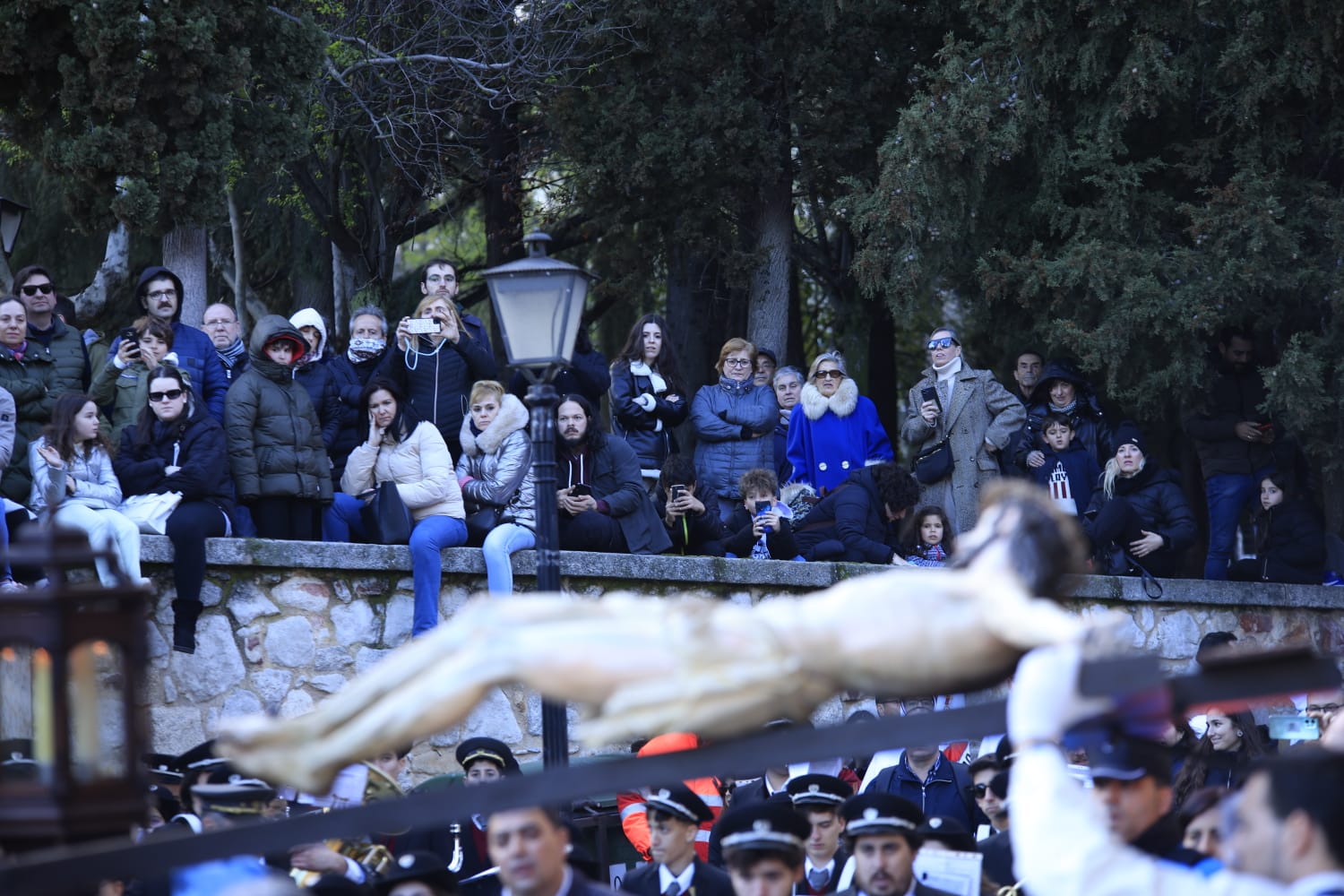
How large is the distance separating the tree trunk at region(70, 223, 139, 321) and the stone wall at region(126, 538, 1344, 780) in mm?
7247

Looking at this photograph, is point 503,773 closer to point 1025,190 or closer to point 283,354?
point 283,354

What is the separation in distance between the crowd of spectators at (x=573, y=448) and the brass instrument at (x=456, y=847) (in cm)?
202

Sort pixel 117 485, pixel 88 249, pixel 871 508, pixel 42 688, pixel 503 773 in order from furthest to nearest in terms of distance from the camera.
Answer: pixel 88 249, pixel 871 508, pixel 117 485, pixel 503 773, pixel 42 688

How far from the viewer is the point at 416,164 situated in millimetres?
15469

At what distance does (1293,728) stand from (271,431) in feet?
17.6

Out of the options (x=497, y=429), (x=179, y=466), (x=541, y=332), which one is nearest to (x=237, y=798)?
(x=541, y=332)

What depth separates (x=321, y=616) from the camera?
923cm

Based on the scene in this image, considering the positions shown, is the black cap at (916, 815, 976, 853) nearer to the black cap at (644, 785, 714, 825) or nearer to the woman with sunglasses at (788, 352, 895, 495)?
the black cap at (644, 785, 714, 825)

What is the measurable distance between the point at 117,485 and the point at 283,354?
1234 mm

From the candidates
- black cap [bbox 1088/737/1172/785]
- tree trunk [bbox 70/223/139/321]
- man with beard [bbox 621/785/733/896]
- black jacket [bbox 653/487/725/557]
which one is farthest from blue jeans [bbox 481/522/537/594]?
tree trunk [bbox 70/223/139/321]

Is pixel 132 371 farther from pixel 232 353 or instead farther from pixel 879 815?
pixel 879 815

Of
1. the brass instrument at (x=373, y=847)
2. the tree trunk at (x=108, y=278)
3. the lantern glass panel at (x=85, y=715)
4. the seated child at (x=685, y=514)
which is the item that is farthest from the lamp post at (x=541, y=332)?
the tree trunk at (x=108, y=278)

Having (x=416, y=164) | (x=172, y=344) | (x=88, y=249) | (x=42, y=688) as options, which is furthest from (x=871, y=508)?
(x=88, y=249)

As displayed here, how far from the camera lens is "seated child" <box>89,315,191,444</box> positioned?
8961 mm
